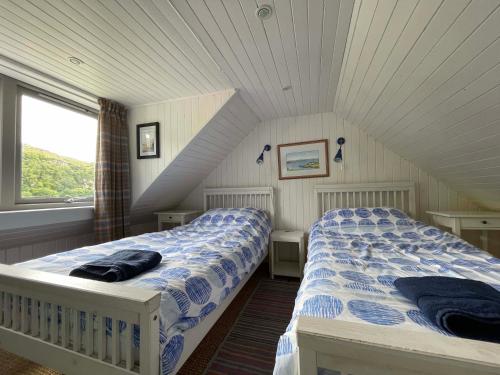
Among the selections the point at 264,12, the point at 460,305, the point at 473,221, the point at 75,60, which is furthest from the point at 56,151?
the point at 473,221

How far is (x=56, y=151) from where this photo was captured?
7.30 ft

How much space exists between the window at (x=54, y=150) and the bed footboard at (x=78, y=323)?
1.33 meters

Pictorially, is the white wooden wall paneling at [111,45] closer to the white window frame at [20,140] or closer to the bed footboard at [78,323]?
the white window frame at [20,140]

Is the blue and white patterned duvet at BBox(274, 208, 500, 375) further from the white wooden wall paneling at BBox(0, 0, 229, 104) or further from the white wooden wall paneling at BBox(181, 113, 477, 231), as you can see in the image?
the white wooden wall paneling at BBox(0, 0, 229, 104)

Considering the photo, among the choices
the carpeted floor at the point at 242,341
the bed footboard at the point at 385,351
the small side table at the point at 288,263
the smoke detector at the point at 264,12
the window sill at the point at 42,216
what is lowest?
the carpeted floor at the point at 242,341

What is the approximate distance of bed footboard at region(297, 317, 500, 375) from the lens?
0.45m

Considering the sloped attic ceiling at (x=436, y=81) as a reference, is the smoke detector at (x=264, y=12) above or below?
above

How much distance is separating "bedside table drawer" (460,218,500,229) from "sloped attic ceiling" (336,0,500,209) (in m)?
0.26

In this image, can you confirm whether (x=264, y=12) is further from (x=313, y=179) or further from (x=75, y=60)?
(x=313, y=179)

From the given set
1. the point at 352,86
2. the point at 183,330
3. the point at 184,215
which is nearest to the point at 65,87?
the point at 184,215

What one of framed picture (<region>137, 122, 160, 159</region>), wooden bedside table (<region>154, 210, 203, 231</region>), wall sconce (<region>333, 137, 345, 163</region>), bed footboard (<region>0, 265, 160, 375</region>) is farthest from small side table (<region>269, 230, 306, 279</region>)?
bed footboard (<region>0, 265, 160, 375</region>)

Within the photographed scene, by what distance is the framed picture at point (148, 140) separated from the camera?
258cm

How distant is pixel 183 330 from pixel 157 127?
7.38ft

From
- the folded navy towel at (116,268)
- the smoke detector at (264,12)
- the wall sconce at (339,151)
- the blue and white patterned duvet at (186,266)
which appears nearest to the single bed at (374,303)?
the blue and white patterned duvet at (186,266)
